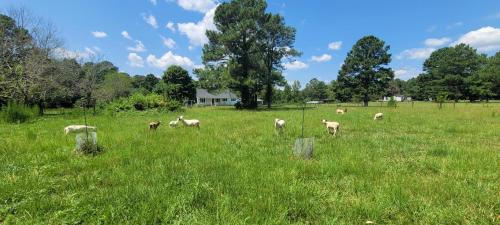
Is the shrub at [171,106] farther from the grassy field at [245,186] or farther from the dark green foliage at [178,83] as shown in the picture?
the dark green foliage at [178,83]

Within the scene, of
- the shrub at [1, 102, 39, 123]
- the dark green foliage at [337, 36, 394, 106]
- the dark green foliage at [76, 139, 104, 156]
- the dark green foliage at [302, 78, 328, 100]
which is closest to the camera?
the dark green foliage at [76, 139, 104, 156]

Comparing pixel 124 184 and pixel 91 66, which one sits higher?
pixel 91 66

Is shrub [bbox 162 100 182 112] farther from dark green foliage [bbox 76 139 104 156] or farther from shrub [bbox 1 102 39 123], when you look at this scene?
dark green foliage [bbox 76 139 104 156]

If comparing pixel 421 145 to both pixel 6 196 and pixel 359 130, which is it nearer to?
pixel 359 130

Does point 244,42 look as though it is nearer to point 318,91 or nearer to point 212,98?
point 212,98

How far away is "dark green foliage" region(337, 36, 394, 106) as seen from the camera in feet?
168

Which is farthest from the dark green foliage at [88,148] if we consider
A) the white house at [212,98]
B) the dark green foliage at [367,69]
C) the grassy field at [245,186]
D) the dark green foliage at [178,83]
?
the white house at [212,98]

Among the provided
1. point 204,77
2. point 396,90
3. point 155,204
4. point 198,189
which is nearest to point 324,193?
point 198,189

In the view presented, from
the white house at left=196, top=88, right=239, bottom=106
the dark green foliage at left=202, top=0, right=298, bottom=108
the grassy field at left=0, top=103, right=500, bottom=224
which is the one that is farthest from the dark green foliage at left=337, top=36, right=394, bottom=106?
the grassy field at left=0, top=103, right=500, bottom=224

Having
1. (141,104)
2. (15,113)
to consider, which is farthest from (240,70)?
(15,113)

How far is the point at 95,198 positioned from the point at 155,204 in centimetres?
97

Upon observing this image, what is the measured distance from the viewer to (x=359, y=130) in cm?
1270

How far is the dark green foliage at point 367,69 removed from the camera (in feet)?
168

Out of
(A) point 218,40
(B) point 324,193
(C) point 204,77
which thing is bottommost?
Answer: (B) point 324,193
